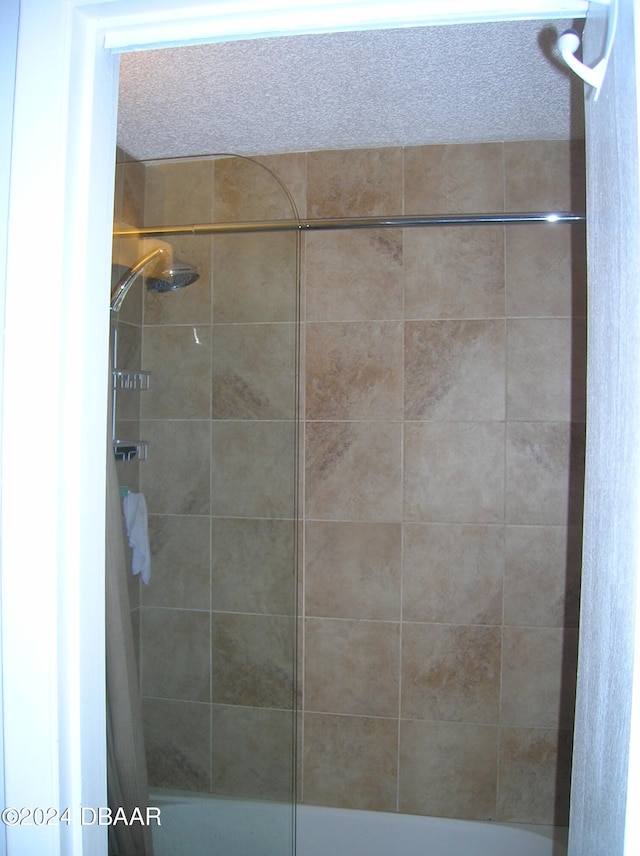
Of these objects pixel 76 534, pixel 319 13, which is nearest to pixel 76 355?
pixel 76 534

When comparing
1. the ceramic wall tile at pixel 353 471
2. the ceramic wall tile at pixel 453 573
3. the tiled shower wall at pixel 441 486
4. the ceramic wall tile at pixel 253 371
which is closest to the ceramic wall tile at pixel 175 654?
the tiled shower wall at pixel 441 486

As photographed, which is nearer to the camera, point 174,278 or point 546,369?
point 174,278

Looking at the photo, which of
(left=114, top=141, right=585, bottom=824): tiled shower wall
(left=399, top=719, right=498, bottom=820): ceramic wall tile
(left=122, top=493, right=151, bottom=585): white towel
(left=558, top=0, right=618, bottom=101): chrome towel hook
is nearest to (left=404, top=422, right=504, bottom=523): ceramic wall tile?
(left=114, top=141, right=585, bottom=824): tiled shower wall

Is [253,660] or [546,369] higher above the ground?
[546,369]

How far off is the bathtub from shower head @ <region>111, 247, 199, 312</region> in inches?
46.4

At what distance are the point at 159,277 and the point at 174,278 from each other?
0.04 meters

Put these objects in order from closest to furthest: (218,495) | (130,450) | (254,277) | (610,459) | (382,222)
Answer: (610,459) < (130,450) < (218,495) < (254,277) < (382,222)

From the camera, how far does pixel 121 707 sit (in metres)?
1.04

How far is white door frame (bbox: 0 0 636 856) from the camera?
21.2 inches

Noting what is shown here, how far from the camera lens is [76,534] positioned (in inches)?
22.1

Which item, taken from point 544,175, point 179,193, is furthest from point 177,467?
point 544,175

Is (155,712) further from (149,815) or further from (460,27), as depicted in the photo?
(460,27)

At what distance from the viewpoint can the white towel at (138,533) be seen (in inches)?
46.6

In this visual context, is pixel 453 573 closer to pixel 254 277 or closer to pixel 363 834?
pixel 363 834
